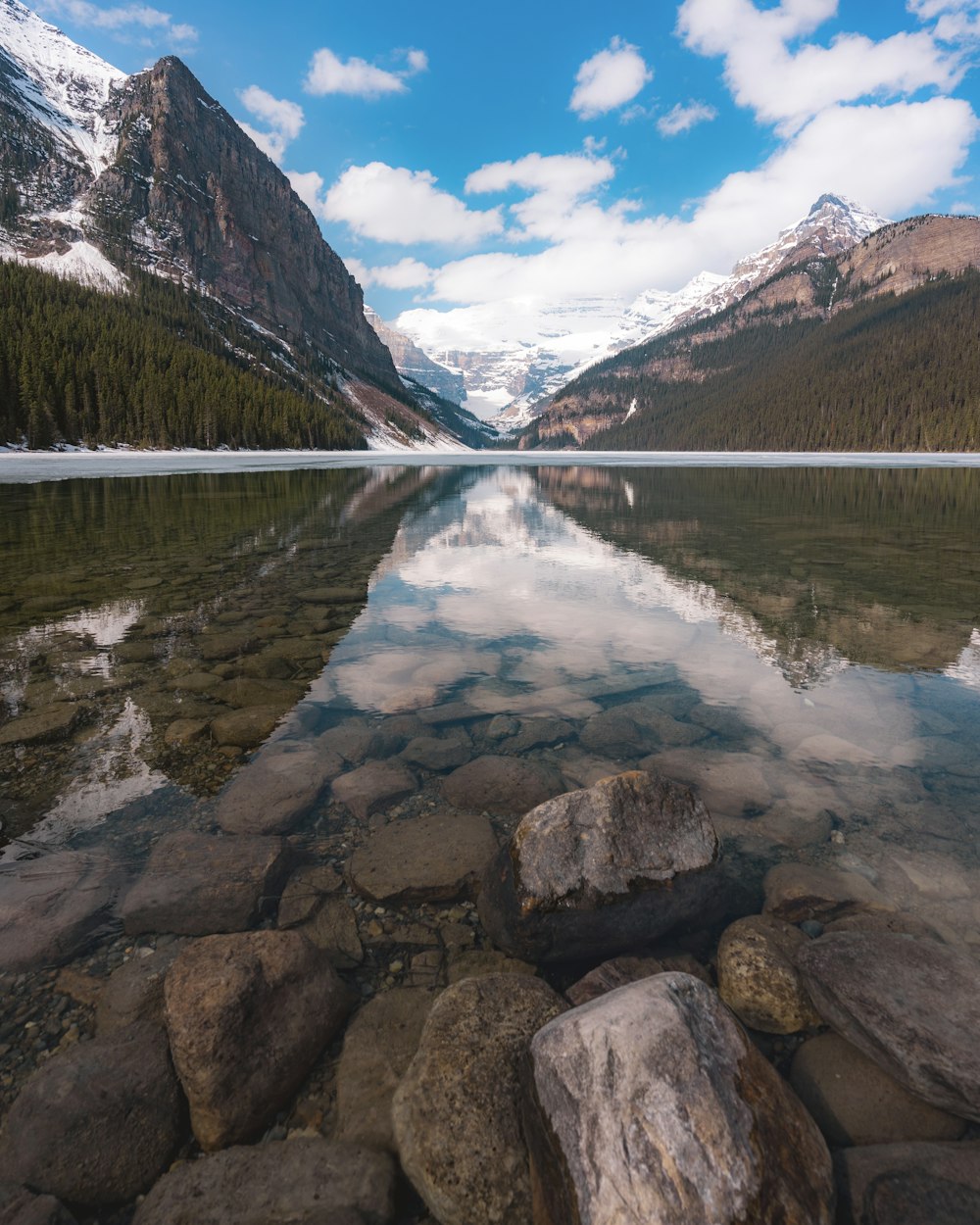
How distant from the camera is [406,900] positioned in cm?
506

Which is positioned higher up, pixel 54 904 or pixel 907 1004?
pixel 907 1004

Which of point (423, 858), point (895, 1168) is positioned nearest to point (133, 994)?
point (423, 858)

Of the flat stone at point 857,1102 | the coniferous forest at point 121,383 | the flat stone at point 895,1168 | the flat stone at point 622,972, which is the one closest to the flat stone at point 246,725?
the flat stone at point 622,972

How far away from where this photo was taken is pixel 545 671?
33.3 ft

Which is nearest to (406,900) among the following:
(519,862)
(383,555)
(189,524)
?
(519,862)

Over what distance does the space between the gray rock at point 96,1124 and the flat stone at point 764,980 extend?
137 inches

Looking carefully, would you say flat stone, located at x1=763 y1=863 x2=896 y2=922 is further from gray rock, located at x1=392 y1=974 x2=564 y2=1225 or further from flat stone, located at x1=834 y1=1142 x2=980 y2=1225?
gray rock, located at x1=392 y1=974 x2=564 y2=1225

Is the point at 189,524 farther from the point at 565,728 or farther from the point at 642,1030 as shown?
the point at 642,1030

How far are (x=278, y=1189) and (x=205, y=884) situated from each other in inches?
101

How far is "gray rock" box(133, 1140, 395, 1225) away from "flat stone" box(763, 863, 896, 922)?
3548 mm

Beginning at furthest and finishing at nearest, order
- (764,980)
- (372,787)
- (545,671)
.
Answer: (545,671), (372,787), (764,980)

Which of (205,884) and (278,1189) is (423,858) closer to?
(205,884)

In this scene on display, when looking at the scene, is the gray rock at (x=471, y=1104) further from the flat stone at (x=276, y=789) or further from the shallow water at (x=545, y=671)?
the flat stone at (x=276, y=789)

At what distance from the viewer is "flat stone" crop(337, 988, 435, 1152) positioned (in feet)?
10.6
